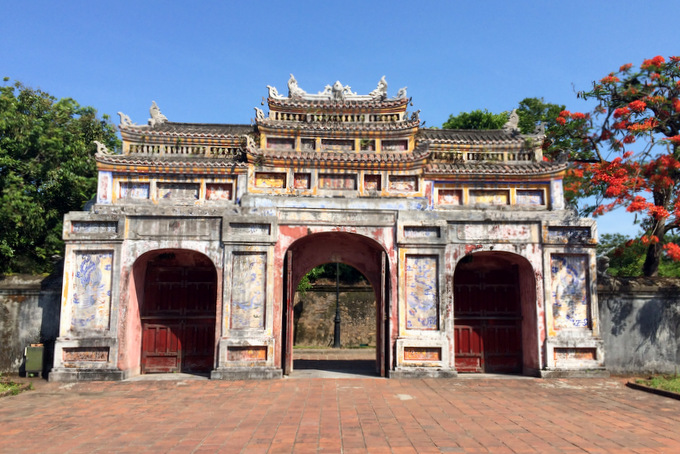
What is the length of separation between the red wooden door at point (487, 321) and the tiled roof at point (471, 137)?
151 inches

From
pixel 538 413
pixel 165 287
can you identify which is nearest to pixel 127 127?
pixel 165 287

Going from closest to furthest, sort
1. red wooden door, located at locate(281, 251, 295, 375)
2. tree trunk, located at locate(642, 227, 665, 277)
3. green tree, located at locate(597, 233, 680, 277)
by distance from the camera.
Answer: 1. red wooden door, located at locate(281, 251, 295, 375)
2. tree trunk, located at locate(642, 227, 665, 277)
3. green tree, located at locate(597, 233, 680, 277)

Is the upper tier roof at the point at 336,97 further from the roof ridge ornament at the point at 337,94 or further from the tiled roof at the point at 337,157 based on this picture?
the tiled roof at the point at 337,157

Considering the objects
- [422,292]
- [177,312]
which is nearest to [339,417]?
[422,292]

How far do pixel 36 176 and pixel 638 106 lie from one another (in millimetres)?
20079

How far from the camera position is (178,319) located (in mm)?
13711

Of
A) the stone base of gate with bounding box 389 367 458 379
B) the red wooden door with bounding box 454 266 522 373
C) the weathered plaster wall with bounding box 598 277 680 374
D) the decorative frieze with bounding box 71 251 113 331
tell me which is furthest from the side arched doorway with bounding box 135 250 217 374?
the weathered plaster wall with bounding box 598 277 680 374

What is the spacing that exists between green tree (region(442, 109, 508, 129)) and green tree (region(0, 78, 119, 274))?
60.1 ft

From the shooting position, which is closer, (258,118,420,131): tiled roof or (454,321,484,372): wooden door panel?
(454,321,484,372): wooden door panel

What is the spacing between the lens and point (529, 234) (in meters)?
13.1

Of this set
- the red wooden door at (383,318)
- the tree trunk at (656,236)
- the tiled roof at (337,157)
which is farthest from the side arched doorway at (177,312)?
the tree trunk at (656,236)

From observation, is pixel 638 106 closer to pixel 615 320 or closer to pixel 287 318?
pixel 615 320

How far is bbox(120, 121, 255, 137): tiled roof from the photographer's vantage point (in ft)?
47.7

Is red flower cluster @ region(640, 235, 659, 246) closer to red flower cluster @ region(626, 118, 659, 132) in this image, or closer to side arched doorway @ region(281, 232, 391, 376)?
red flower cluster @ region(626, 118, 659, 132)
